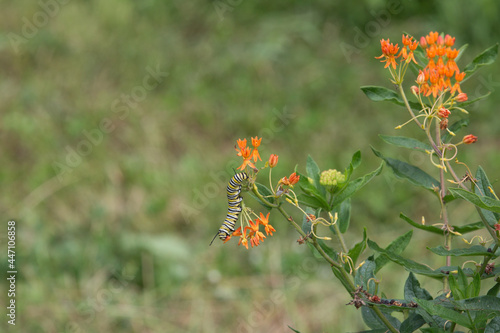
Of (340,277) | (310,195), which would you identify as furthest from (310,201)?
(340,277)

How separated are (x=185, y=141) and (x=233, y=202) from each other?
10.0 feet

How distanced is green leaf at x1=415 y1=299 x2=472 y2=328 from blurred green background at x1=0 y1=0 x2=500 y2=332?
1851 millimetres

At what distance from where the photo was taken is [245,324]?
264 centimetres

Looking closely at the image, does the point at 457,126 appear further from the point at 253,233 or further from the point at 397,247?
the point at 253,233

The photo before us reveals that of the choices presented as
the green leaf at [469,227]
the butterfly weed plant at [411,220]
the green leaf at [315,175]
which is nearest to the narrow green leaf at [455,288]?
the butterfly weed plant at [411,220]

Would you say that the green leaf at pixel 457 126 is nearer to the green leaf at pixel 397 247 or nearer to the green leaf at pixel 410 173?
the green leaf at pixel 410 173

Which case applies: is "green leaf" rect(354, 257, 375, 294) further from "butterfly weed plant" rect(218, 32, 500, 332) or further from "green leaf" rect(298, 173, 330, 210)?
"green leaf" rect(298, 173, 330, 210)

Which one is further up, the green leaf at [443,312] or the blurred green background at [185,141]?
the blurred green background at [185,141]

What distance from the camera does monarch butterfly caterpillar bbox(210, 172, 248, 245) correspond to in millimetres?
774

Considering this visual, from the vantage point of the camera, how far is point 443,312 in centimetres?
73

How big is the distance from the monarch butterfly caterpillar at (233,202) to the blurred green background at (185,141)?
1.86 m

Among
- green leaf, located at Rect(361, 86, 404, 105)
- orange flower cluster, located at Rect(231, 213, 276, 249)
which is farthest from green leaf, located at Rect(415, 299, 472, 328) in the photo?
green leaf, located at Rect(361, 86, 404, 105)

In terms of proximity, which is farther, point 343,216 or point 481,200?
point 343,216

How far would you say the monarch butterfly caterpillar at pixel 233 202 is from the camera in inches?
30.5
